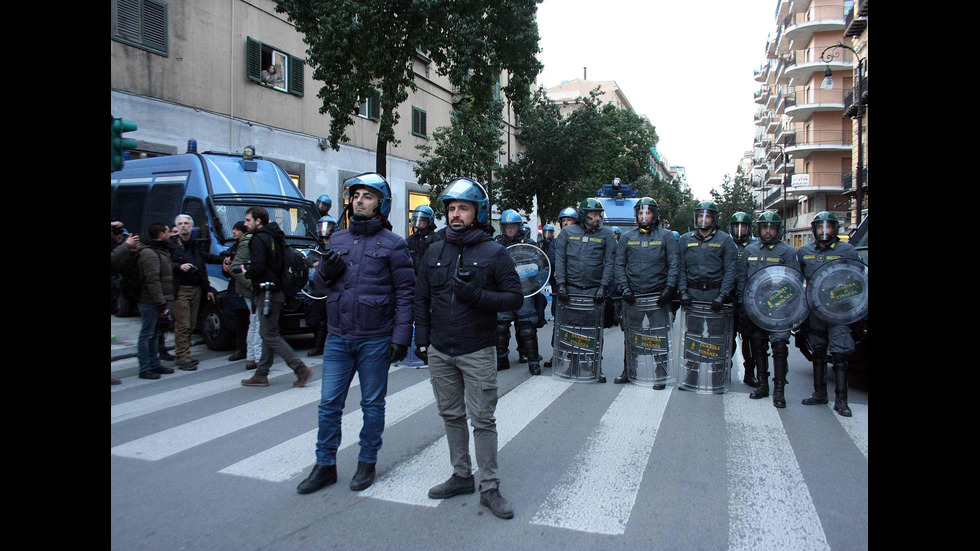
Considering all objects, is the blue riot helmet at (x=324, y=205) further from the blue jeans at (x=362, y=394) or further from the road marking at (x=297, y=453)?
the blue jeans at (x=362, y=394)

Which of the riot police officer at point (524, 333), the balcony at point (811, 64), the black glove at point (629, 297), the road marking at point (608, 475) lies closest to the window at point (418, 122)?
the riot police officer at point (524, 333)

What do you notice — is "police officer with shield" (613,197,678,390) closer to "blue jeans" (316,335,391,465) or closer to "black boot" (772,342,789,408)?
"black boot" (772,342,789,408)

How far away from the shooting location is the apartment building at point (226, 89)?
48.1ft

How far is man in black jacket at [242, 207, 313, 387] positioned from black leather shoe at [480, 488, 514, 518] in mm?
3830

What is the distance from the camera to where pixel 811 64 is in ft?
152

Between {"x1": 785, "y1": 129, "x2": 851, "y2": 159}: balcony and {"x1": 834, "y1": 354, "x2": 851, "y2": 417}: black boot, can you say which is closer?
{"x1": 834, "y1": 354, "x2": 851, "y2": 417}: black boot

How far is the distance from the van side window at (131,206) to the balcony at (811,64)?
153ft

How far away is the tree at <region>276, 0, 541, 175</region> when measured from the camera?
13.7 metres

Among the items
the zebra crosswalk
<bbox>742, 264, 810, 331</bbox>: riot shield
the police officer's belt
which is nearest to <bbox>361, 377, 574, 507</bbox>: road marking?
the zebra crosswalk

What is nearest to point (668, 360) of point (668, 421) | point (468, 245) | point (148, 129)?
point (668, 421)

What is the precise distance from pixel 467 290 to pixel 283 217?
7405 millimetres

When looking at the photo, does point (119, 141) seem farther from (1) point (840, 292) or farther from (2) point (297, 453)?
(1) point (840, 292)

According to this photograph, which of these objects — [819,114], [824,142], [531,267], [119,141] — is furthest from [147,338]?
[819,114]
